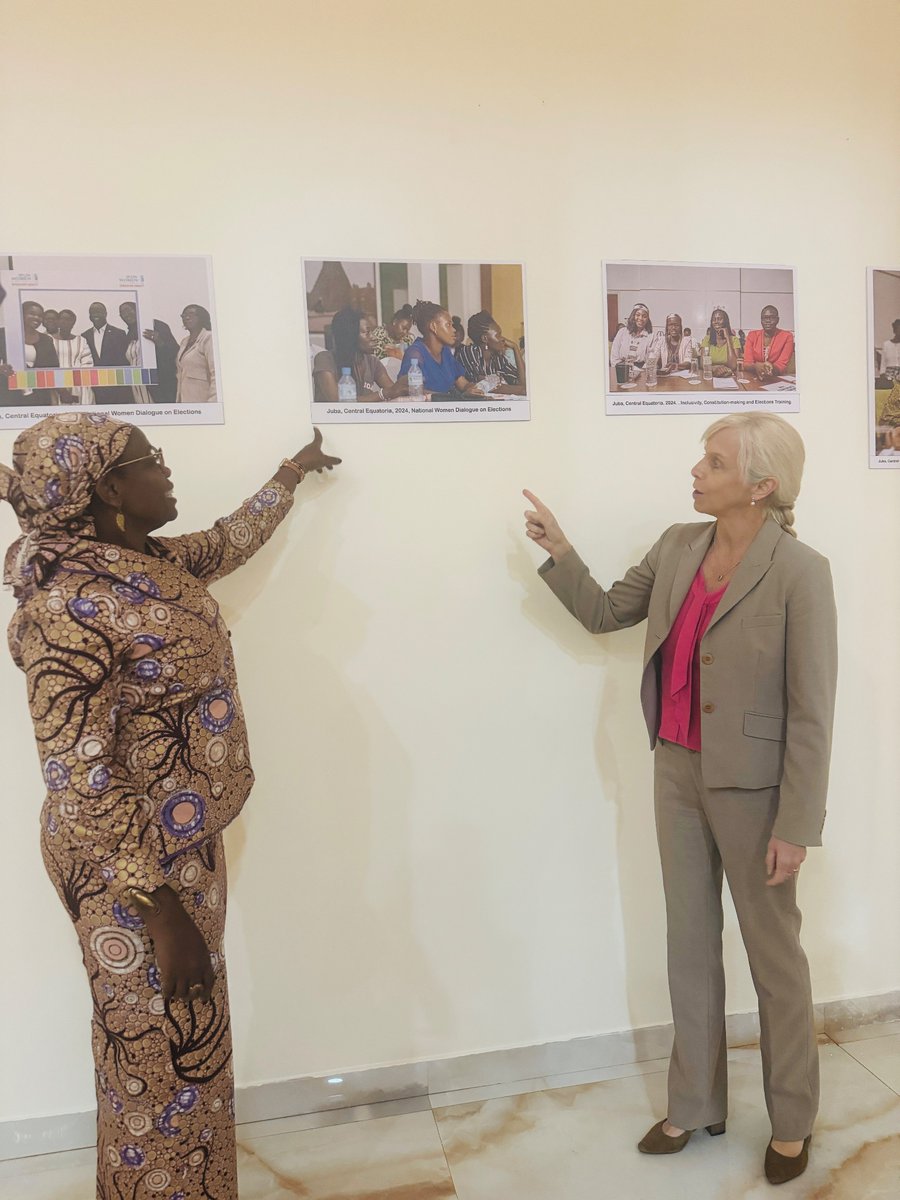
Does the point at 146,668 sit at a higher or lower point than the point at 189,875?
higher

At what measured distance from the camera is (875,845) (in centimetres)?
250

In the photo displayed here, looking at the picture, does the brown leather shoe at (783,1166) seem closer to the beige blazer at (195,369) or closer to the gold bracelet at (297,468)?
the gold bracelet at (297,468)

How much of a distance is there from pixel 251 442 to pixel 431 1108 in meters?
1.75

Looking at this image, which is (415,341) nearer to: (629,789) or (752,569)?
(752,569)

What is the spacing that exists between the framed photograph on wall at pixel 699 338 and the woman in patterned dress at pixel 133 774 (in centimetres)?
125

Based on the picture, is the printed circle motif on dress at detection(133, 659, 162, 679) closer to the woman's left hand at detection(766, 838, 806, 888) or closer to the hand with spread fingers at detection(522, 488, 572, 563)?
the hand with spread fingers at detection(522, 488, 572, 563)

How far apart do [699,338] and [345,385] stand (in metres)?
0.94

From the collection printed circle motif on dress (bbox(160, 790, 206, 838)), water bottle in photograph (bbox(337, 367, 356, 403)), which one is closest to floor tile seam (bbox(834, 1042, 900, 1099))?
printed circle motif on dress (bbox(160, 790, 206, 838))

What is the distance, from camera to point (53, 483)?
1.43 metres

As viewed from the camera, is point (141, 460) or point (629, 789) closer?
point (141, 460)

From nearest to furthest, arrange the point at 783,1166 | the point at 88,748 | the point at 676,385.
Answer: the point at 88,748 < the point at 783,1166 < the point at 676,385

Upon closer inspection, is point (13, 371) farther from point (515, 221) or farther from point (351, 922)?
point (351, 922)

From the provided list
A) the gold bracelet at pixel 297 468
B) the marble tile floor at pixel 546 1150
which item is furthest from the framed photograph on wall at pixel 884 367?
the marble tile floor at pixel 546 1150

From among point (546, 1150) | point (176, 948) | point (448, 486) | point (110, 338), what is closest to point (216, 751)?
point (176, 948)
